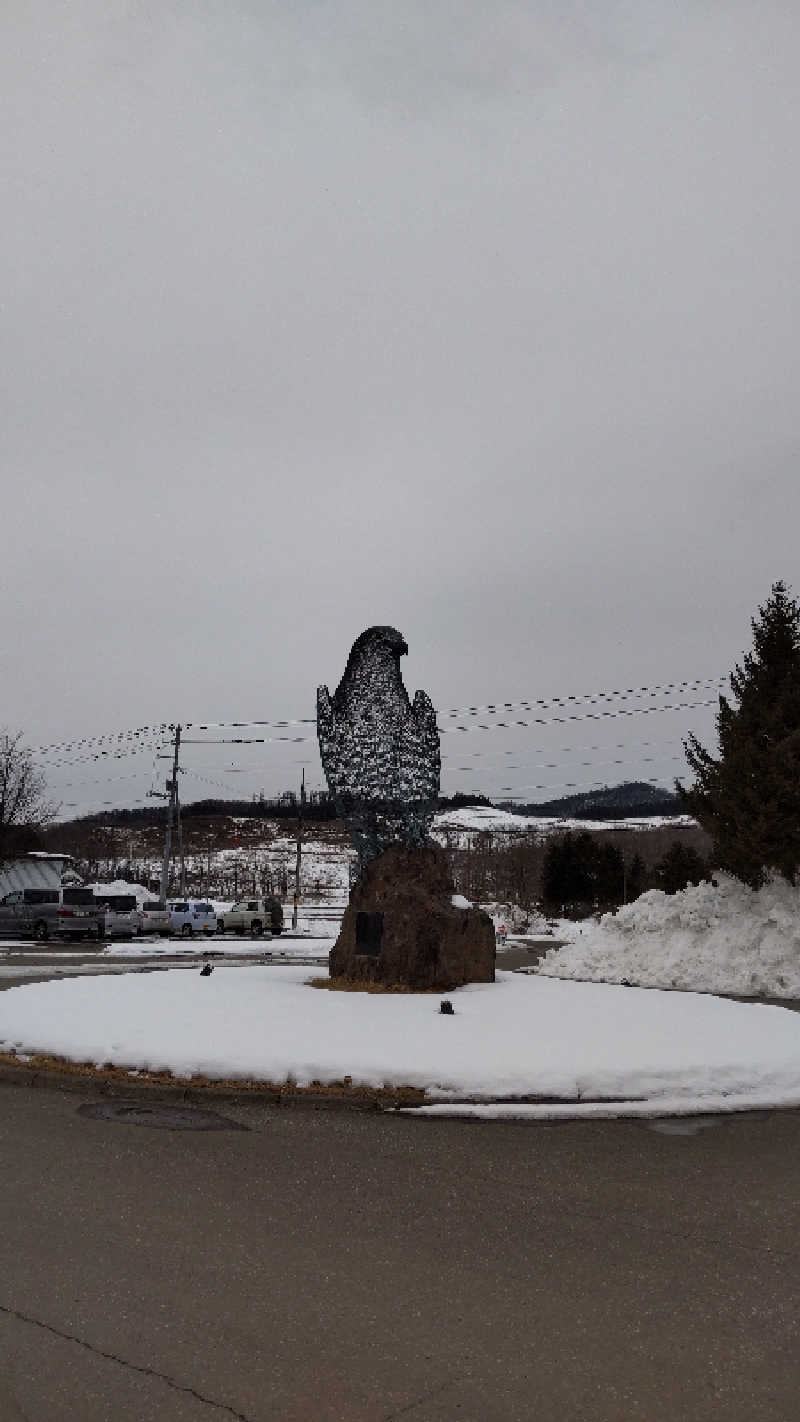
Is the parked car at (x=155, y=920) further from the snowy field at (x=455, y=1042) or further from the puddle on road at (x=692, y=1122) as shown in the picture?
the puddle on road at (x=692, y=1122)

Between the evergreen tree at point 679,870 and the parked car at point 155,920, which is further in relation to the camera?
the parked car at point 155,920

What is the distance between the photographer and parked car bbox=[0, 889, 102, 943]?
34.4 metres

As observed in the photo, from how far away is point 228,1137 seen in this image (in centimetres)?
743

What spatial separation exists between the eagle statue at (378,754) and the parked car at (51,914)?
22.5m

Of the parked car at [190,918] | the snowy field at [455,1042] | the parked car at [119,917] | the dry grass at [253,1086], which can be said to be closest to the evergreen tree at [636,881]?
the parked car at [190,918]

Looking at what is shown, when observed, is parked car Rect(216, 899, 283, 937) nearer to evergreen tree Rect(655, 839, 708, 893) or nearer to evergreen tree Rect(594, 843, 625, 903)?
evergreen tree Rect(655, 839, 708, 893)

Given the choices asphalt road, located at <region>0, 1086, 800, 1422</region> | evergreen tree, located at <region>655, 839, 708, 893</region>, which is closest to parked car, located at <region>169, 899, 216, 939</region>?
evergreen tree, located at <region>655, 839, 708, 893</region>

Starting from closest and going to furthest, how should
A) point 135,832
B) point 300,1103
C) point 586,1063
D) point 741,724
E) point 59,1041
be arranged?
1. point 300,1103
2. point 586,1063
3. point 59,1041
4. point 741,724
5. point 135,832

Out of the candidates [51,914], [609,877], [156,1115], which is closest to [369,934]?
[156,1115]

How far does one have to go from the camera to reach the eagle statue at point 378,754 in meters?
14.6

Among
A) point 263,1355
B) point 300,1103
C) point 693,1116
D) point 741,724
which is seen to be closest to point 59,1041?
point 300,1103

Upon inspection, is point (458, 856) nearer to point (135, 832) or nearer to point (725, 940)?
point (135, 832)

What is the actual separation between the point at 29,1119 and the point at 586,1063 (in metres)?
4.68

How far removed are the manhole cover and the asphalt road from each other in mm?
313
